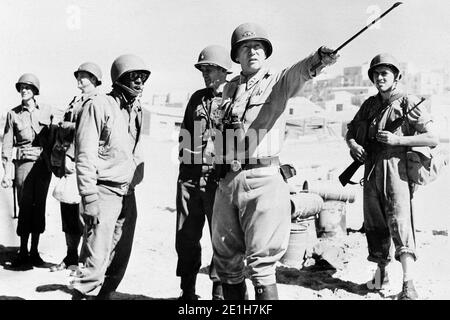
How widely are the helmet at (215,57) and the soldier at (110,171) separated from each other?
2.34ft

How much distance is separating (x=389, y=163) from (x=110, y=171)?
108 inches

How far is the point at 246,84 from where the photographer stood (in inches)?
156

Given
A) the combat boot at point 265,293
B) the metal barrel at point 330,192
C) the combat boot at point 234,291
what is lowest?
the combat boot at point 234,291

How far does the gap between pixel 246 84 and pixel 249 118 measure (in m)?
0.32

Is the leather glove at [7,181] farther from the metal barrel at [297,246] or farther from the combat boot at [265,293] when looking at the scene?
the combat boot at [265,293]

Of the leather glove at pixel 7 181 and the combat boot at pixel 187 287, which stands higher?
the leather glove at pixel 7 181

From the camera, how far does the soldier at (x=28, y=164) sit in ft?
20.8

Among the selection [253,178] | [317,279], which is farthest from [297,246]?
[253,178]

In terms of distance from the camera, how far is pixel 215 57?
16.8 ft

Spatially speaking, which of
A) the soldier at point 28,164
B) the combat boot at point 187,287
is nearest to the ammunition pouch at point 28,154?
the soldier at point 28,164

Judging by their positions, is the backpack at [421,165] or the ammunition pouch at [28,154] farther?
the ammunition pouch at [28,154]

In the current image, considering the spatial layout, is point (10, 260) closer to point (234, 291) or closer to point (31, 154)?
point (31, 154)
